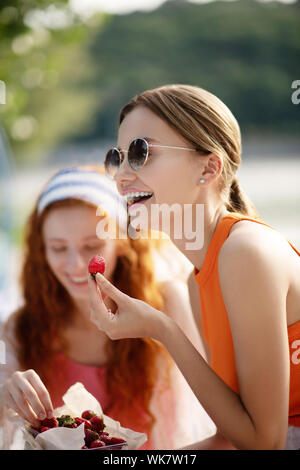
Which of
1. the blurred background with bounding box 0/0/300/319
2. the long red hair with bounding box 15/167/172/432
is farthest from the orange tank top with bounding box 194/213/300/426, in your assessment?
the blurred background with bounding box 0/0/300/319

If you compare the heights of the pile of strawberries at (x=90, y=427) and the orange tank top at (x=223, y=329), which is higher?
the orange tank top at (x=223, y=329)

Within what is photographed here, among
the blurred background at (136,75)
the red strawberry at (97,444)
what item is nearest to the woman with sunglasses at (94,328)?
the red strawberry at (97,444)

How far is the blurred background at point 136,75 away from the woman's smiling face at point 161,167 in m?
1.62

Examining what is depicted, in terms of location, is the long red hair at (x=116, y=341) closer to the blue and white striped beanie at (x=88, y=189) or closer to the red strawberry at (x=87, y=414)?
the blue and white striped beanie at (x=88, y=189)

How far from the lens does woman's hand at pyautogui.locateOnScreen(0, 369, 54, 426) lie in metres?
1.16

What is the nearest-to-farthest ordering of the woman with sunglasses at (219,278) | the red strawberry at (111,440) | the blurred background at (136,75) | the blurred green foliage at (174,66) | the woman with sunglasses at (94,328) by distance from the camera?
the woman with sunglasses at (219,278) → the red strawberry at (111,440) → the woman with sunglasses at (94,328) → the blurred background at (136,75) → the blurred green foliage at (174,66)

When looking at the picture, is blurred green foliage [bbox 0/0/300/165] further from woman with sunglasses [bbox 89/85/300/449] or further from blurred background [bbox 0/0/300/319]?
woman with sunglasses [bbox 89/85/300/449]

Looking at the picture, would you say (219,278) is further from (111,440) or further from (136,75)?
(136,75)

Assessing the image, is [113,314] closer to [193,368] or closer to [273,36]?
[193,368]

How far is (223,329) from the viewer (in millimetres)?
1162

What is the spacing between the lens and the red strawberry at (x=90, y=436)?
1.13m

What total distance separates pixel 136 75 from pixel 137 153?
13.0 meters

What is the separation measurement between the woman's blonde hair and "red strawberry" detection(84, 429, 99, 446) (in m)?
0.63

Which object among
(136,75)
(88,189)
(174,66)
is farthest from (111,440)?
(136,75)
